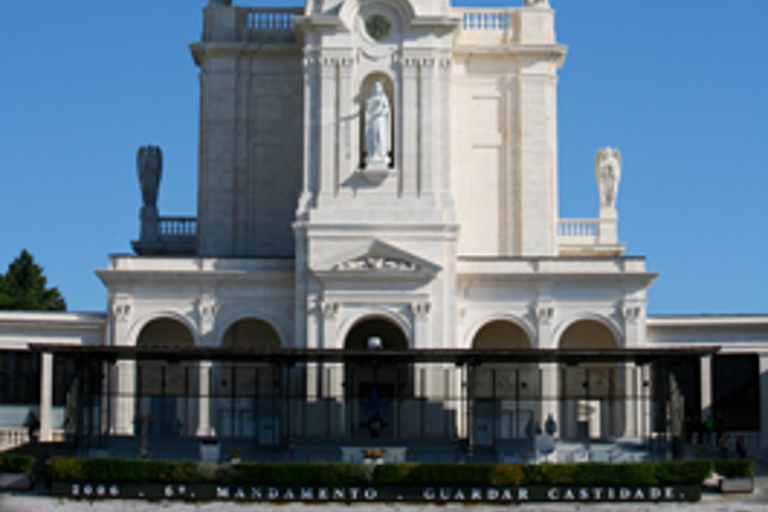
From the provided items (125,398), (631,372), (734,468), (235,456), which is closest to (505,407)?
(631,372)

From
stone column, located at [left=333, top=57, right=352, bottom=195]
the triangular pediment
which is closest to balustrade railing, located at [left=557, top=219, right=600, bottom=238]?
the triangular pediment

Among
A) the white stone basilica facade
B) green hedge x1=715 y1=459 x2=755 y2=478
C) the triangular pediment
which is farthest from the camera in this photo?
the triangular pediment

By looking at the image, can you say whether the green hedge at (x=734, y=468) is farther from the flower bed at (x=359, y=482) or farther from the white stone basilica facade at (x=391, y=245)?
the white stone basilica facade at (x=391, y=245)

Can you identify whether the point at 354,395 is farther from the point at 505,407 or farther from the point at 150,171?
the point at 150,171

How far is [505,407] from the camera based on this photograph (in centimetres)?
6191

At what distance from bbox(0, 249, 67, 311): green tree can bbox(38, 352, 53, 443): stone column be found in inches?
1097

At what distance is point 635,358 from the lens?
61.8 meters

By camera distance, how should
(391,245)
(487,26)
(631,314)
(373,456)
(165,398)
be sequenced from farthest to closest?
(487,26)
(631,314)
(391,245)
(165,398)
(373,456)

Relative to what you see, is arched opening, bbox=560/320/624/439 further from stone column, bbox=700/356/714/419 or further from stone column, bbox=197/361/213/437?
stone column, bbox=197/361/213/437

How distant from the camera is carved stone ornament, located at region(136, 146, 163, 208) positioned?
261 feet

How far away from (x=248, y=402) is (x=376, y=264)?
10198 millimetres

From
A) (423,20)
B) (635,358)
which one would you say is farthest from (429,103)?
(635,358)

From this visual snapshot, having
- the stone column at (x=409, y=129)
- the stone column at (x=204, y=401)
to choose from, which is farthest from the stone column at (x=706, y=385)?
the stone column at (x=204, y=401)

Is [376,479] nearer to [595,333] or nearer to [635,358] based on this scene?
[635,358]
